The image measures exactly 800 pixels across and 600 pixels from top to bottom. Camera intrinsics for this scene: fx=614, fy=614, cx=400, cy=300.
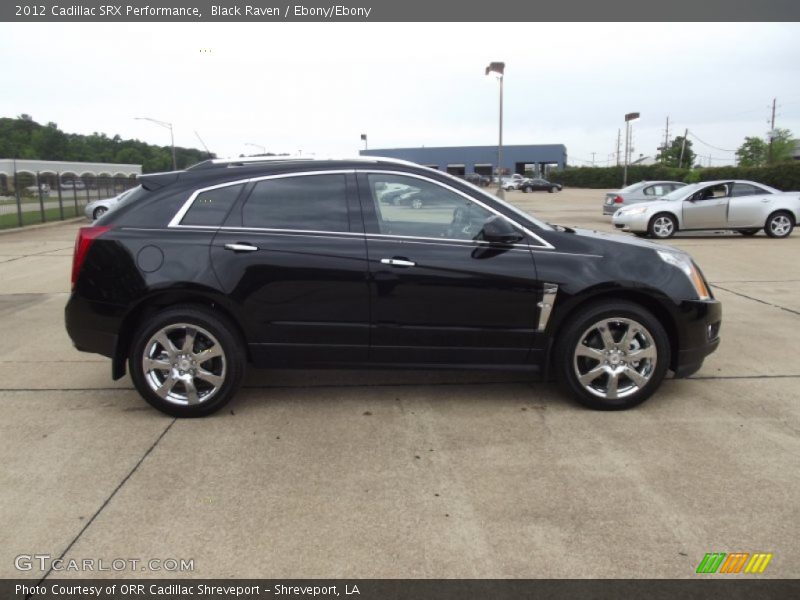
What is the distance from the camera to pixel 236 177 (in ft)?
13.9

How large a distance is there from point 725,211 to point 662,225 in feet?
4.69

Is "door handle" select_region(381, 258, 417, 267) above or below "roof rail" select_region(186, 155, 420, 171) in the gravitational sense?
below

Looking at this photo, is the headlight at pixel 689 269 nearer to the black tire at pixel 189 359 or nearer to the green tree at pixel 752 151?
the black tire at pixel 189 359

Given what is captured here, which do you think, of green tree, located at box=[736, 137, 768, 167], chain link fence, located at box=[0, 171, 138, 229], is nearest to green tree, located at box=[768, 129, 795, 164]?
green tree, located at box=[736, 137, 768, 167]

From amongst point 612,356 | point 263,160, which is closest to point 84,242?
point 263,160

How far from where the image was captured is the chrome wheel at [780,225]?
14555 mm

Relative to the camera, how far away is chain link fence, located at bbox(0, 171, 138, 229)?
20.8 m

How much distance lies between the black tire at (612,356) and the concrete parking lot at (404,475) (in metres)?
A: 0.16

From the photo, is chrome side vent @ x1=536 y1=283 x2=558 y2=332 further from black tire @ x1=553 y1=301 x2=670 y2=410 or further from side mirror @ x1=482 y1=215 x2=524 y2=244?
side mirror @ x1=482 y1=215 x2=524 y2=244

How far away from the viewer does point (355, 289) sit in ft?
13.4

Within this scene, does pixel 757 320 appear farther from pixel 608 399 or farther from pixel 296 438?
pixel 296 438

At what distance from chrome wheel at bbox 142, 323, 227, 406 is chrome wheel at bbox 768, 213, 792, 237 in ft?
48.3
